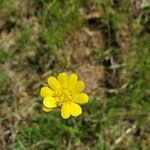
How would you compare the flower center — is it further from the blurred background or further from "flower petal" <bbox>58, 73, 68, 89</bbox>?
the blurred background

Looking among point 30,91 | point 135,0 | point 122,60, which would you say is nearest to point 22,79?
point 30,91

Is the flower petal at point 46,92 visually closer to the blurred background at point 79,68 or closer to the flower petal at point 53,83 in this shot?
the flower petal at point 53,83

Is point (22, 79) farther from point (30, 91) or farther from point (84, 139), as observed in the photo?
point (84, 139)

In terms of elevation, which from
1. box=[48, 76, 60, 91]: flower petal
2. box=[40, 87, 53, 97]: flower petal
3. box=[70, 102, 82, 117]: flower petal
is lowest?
box=[70, 102, 82, 117]: flower petal

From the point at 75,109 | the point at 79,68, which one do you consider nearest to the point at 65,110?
the point at 75,109

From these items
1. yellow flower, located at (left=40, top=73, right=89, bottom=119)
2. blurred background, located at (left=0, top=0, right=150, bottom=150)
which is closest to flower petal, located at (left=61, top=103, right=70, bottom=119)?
yellow flower, located at (left=40, top=73, right=89, bottom=119)

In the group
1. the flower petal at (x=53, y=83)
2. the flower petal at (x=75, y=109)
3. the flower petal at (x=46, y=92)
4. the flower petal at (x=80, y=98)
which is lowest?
the flower petal at (x=75, y=109)

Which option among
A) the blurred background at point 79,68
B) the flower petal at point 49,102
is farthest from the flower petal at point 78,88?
the blurred background at point 79,68

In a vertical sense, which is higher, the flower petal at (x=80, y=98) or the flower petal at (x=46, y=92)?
the flower petal at (x=46, y=92)
